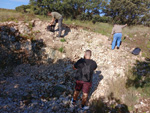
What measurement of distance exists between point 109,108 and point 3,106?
3.93 meters

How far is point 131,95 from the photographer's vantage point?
4.83 m

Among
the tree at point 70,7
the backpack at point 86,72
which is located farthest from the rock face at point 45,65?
the tree at point 70,7

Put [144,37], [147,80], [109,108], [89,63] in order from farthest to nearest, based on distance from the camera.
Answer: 1. [144,37]
2. [147,80]
3. [109,108]
4. [89,63]

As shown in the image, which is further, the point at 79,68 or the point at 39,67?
the point at 39,67

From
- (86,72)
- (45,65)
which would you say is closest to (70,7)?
(45,65)

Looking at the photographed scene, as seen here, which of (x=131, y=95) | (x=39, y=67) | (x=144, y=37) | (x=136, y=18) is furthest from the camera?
(x=136, y=18)

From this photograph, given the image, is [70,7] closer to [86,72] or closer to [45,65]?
[45,65]

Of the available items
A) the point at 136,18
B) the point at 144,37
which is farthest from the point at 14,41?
the point at 136,18

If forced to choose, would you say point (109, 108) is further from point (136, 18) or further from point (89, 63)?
point (136, 18)

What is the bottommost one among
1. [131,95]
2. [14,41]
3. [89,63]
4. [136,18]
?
[131,95]

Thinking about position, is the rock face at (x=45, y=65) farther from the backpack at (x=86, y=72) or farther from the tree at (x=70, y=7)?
the tree at (x=70, y=7)

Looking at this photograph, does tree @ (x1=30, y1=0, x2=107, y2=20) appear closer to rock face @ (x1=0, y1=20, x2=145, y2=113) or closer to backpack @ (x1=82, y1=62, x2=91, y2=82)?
rock face @ (x1=0, y1=20, x2=145, y2=113)

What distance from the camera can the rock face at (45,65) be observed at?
4.14 metres

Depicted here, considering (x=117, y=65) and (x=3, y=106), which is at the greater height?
(x=117, y=65)
